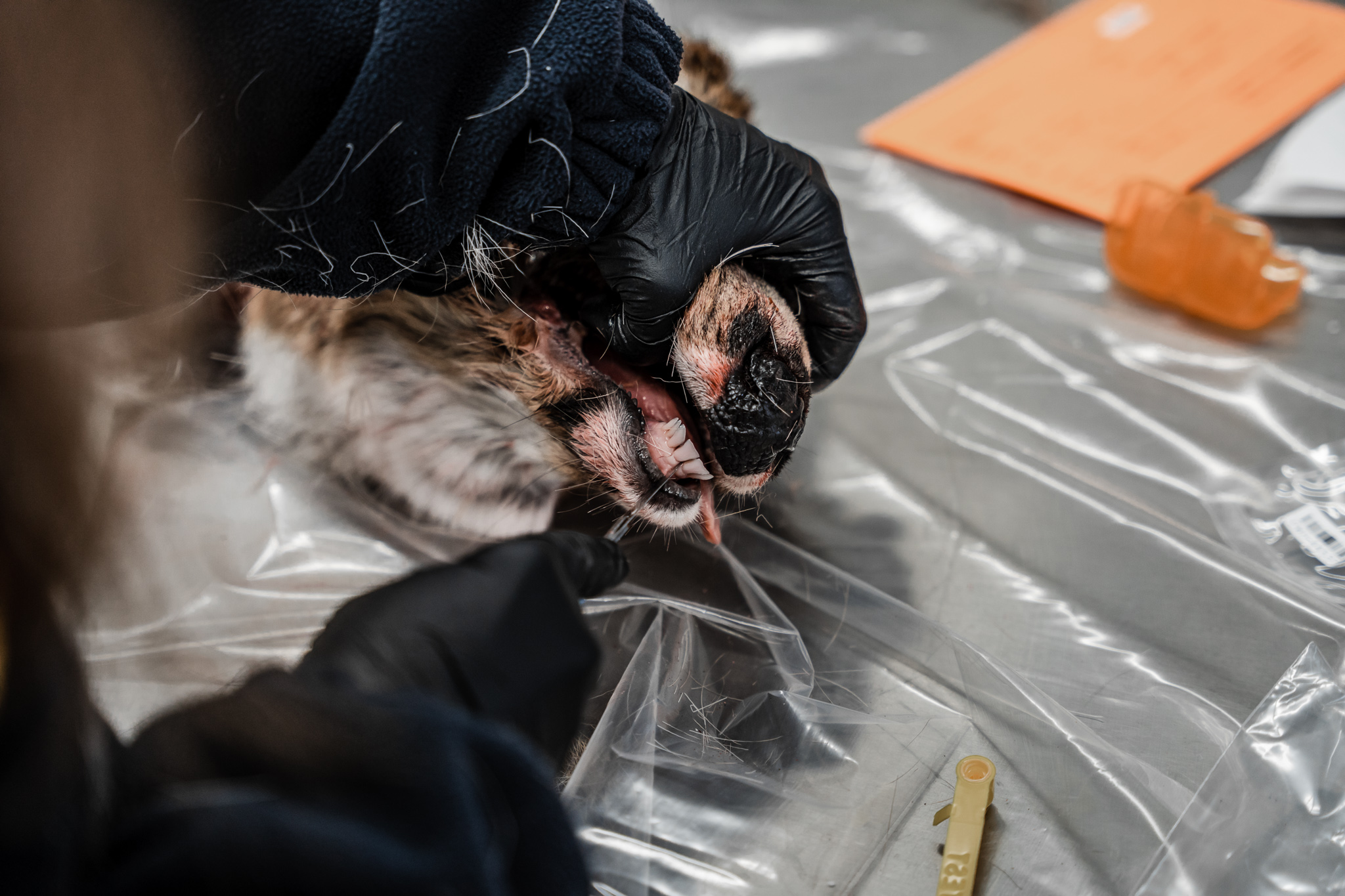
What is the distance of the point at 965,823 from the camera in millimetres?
675

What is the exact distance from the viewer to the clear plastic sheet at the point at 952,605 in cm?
69

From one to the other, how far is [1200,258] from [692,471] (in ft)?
2.50

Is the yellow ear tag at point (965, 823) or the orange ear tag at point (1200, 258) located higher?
the orange ear tag at point (1200, 258)

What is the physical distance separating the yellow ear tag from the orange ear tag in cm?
75

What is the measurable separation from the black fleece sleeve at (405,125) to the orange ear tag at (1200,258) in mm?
751

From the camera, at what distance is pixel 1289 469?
98 cm

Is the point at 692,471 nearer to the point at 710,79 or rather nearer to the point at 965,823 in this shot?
the point at 965,823

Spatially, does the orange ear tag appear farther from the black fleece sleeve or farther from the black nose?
the black fleece sleeve

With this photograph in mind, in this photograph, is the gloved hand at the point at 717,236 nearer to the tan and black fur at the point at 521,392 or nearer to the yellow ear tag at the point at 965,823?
the tan and black fur at the point at 521,392

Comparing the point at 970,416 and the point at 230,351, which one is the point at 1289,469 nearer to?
the point at 970,416

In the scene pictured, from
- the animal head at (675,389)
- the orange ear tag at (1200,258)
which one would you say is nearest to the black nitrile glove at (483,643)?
the animal head at (675,389)

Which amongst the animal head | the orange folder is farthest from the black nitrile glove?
the orange folder

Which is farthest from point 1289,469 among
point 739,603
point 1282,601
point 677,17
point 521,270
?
point 677,17

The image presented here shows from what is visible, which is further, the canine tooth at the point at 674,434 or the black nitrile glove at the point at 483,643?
the canine tooth at the point at 674,434
